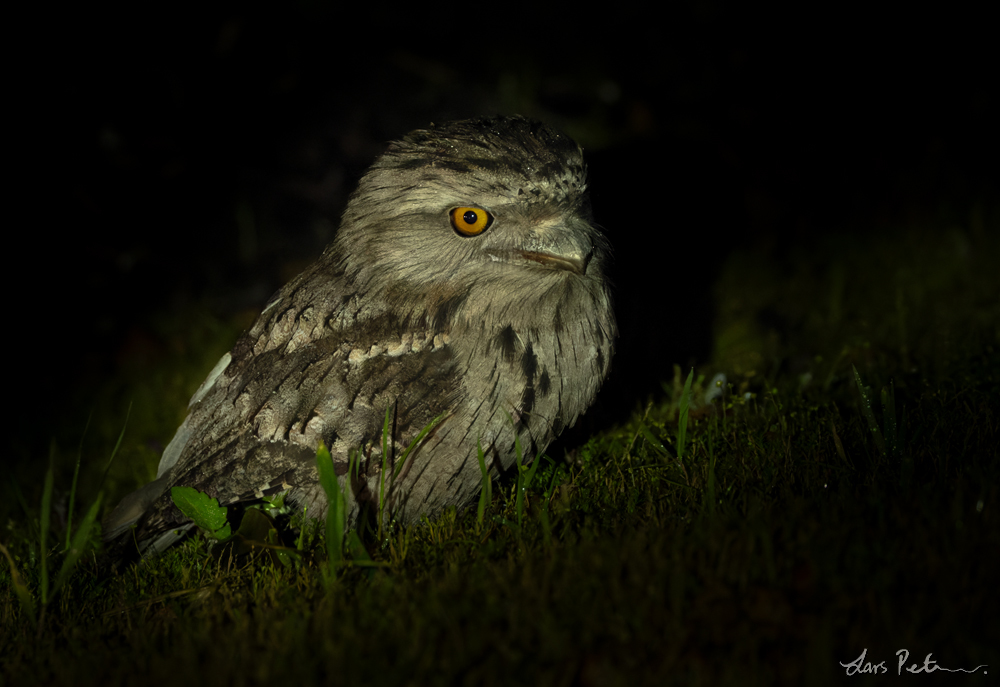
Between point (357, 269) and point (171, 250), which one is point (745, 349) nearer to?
point (357, 269)

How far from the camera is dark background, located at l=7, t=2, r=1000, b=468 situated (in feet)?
14.1

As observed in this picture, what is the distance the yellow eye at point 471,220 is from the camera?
239cm

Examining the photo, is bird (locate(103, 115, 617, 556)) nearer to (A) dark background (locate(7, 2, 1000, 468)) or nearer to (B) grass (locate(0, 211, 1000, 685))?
(B) grass (locate(0, 211, 1000, 685))

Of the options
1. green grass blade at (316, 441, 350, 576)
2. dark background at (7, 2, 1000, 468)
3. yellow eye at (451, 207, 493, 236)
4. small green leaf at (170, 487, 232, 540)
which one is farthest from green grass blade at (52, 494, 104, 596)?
dark background at (7, 2, 1000, 468)

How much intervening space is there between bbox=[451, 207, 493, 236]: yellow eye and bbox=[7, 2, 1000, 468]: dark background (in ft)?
6.21

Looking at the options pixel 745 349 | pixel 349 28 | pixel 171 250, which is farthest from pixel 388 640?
pixel 349 28

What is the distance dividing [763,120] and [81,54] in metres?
4.45

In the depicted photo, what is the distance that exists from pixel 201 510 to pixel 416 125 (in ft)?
11.5

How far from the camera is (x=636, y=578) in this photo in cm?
165
